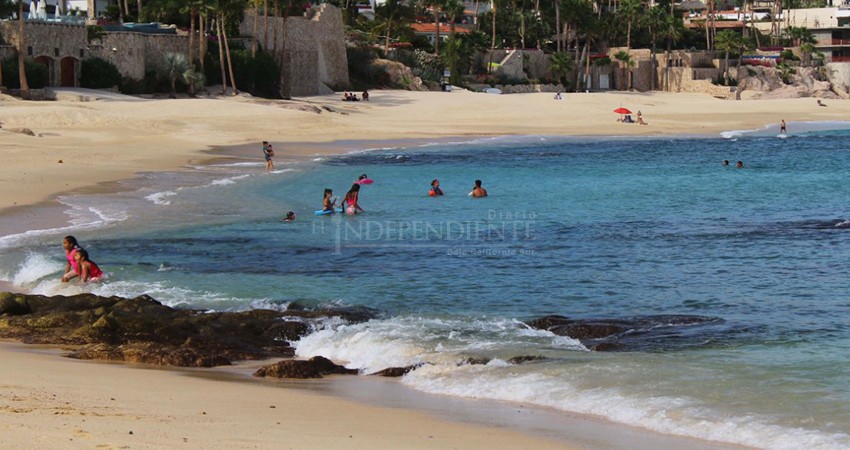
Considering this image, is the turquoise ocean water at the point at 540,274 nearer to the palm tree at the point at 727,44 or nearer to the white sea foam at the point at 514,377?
the white sea foam at the point at 514,377

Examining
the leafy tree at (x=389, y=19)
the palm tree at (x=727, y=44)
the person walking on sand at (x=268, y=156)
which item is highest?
the leafy tree at (x=389, y=19)

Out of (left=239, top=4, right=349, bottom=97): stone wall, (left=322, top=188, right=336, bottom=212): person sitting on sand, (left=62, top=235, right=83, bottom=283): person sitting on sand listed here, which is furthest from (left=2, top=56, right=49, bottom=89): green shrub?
(left=62, top=235, right=83, bottom=283): person sitting on sand

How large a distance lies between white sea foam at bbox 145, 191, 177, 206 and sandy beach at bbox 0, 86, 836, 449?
1.75m

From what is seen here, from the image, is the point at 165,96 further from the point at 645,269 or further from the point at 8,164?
the point at 645,269

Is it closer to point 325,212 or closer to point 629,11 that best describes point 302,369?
point 325,212

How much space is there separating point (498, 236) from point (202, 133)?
2598cm

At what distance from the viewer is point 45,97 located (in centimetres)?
5175

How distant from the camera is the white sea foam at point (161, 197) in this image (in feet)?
92.1

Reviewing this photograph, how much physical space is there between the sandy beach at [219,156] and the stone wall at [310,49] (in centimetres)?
346

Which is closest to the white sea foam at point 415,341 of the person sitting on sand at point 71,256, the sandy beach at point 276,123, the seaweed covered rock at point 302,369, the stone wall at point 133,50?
the seaweed covered rock at point 302,369

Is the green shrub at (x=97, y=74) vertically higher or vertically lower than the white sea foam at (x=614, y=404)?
higher

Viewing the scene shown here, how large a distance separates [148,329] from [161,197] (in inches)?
627

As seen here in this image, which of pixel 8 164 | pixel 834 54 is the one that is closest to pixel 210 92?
pixel 8 164

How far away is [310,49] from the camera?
72188 millimetres
